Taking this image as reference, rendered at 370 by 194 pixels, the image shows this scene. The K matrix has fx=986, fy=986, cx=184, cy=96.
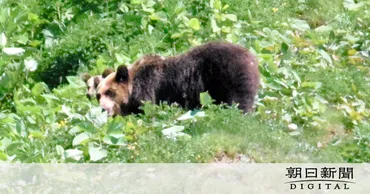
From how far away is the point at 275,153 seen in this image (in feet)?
29.4

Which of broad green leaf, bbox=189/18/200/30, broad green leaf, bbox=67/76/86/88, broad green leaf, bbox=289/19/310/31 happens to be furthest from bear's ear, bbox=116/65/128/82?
broad green leaf, bbox=289/19/310/31

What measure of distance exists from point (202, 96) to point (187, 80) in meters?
0.65

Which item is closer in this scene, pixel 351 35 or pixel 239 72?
pixel 239 72

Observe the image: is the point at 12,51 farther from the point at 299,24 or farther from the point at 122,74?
the point at 299,24

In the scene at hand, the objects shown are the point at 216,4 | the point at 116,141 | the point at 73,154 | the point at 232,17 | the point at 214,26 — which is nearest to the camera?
Answer: the point at 73,154

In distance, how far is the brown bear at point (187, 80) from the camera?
9.88 m

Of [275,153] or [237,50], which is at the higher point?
[237,50]

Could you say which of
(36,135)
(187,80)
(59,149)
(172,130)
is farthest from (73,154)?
(187,80)

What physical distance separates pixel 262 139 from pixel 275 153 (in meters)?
0.22

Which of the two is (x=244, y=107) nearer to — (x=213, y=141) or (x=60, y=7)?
(x=213, y=141)

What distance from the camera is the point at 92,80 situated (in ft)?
34.8

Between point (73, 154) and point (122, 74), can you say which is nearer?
point (73, 154)

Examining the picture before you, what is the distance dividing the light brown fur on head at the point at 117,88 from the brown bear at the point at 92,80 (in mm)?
139

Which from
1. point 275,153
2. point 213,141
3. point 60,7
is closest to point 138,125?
point 213,141
